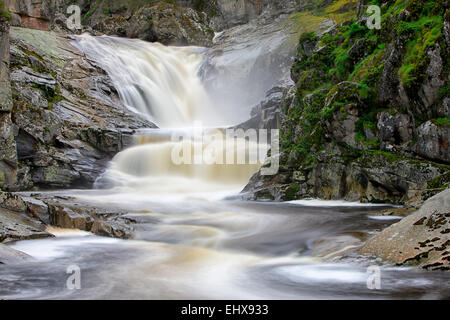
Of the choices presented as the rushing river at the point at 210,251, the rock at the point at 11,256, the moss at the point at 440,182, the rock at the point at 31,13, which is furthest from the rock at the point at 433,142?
the rock at the point at 31,13

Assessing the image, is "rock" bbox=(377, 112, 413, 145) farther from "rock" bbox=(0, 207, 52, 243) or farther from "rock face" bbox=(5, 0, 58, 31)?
"rock face" bbox=(5, 0, 58, 31)

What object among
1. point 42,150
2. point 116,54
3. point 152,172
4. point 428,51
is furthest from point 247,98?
point 428,51

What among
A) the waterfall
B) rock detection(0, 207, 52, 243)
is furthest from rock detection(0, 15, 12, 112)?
rock detection(0, 207, 52, 243)

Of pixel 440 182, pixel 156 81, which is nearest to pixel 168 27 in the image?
pixel 156 81

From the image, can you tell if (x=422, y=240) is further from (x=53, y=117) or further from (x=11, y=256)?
(x=53, y=117)

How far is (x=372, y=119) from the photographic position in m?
11.5

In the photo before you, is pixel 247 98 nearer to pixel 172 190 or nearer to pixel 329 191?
pixel 172 190

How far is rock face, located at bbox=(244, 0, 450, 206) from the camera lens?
9.94 meters

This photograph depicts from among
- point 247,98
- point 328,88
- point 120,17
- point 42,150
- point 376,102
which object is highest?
point 120,17

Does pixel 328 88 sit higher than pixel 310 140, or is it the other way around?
pixel 328 88

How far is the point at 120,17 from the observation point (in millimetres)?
A: 39000

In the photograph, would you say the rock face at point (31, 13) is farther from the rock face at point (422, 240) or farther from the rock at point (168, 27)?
the rock face at point (422, 240)
